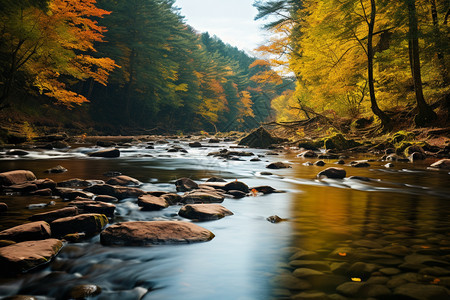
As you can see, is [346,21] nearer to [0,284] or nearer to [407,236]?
[407,236]

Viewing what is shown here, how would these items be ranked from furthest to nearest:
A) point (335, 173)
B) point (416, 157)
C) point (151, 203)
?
point (416, 157) → point (335, 173) → point (151, 203)

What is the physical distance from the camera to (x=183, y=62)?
40.5m

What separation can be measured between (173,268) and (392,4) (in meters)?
13.0

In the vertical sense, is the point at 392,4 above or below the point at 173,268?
above

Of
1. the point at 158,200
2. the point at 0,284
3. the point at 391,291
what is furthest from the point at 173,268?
the point at 158,200

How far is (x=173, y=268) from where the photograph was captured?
8.14 ft

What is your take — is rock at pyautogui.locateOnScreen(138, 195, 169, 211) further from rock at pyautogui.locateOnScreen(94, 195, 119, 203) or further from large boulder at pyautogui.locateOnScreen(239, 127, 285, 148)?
large boulder at pyautogui.locateOnScreen(239, 127, 285, 148)

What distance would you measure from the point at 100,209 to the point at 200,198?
1284 mm

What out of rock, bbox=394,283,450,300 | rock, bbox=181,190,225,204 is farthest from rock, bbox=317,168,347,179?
rock, bbox=394,283,450,300

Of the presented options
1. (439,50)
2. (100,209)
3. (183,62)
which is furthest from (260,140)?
(183,62)

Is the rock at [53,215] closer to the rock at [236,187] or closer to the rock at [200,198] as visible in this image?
the rock at [200,198]

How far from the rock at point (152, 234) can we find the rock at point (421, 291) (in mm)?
1539

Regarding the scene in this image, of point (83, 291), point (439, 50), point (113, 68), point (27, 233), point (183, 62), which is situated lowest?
point (83, 291)

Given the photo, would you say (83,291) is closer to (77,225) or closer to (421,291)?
(77,225)
